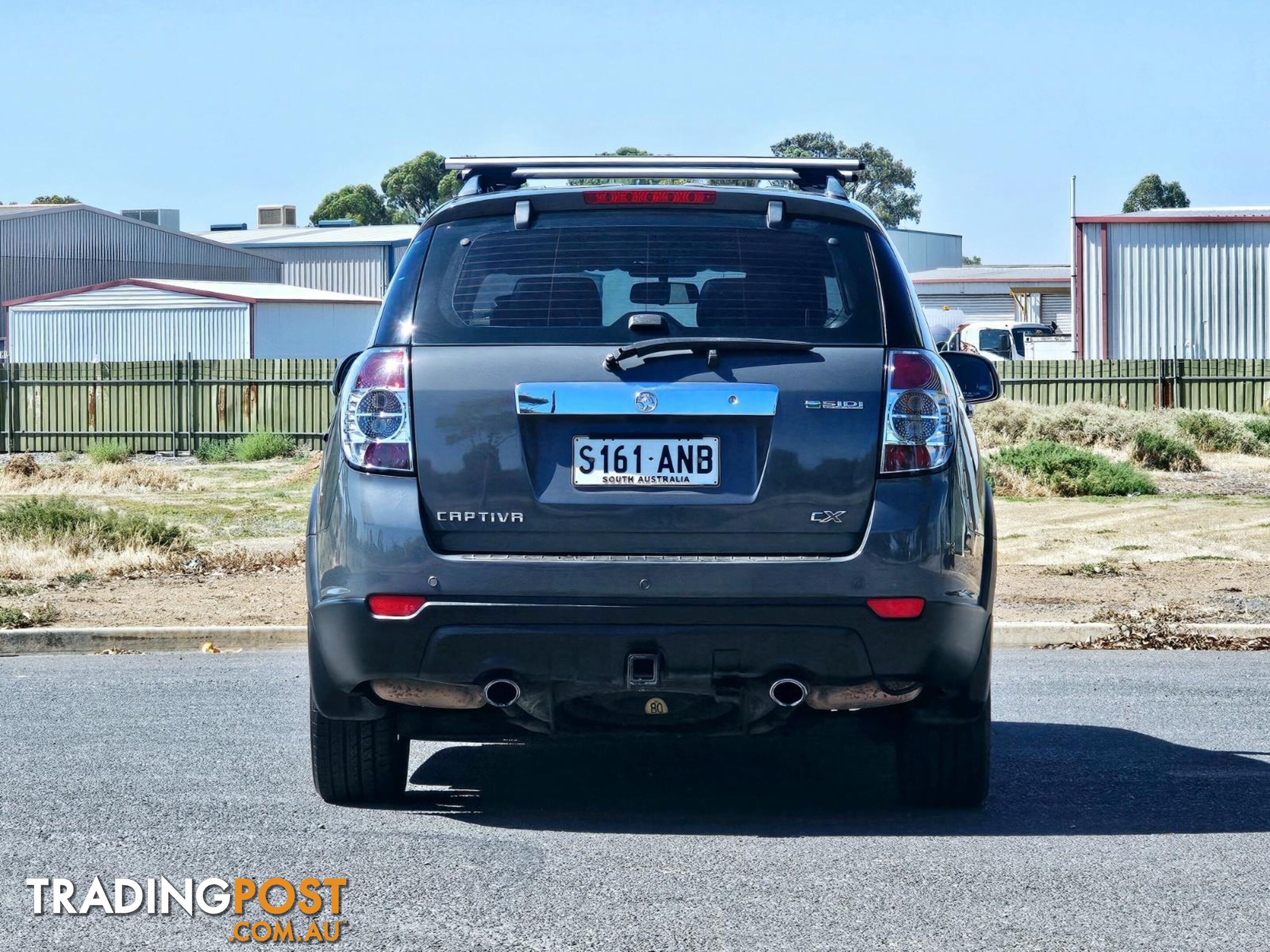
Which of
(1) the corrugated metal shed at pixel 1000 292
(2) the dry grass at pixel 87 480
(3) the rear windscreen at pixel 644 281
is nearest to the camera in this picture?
(3) the rear windscreen at pixel 644 281

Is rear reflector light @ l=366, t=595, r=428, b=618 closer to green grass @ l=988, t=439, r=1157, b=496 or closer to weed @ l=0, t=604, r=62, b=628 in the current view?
weed @ l=0, t=604, r=62, b=628

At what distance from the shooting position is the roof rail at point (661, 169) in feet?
19.0

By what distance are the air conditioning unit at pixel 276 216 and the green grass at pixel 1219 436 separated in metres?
67.7

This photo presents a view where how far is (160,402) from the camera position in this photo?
36844mm

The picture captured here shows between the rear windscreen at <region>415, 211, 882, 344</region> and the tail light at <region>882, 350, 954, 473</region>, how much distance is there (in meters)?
0.14

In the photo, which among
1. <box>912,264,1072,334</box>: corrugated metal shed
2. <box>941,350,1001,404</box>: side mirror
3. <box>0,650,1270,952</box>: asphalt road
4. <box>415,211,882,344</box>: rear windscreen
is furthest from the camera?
<box>912,264,1072,334</box>: corrugated metal shed

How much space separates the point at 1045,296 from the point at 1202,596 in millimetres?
58398

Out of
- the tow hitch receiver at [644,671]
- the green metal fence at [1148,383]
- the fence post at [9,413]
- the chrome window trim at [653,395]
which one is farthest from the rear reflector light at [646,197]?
the fence post at [9,413]

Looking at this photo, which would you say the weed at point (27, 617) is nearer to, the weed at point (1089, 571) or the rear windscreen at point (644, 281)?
the rear windscreen at point (644, 281)

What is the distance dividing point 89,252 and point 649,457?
62.9 meters

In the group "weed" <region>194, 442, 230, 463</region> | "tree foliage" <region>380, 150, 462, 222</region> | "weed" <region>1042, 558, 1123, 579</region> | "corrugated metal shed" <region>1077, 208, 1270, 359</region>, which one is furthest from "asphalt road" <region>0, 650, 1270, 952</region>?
"tree foliage" <region>380, 150, 462, 222</region>

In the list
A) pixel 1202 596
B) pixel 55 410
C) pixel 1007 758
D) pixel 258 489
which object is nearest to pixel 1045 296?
pixel 55 410

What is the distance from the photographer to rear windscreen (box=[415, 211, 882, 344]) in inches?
200

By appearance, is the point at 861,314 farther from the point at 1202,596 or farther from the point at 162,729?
the point at 1202,596
